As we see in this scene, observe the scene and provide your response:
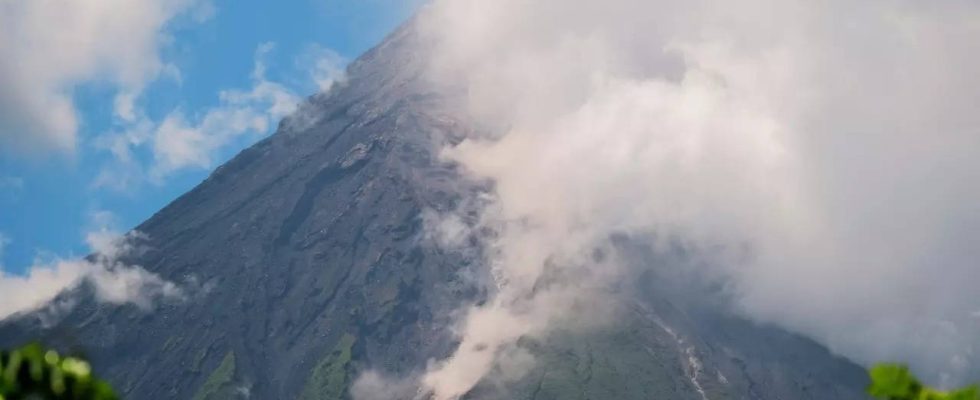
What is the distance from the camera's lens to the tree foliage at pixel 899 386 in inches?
710

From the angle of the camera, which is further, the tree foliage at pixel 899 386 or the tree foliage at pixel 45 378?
the tree foliage at pixel 899 386

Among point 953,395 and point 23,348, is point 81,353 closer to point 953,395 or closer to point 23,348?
point 23,348

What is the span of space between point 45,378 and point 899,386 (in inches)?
573

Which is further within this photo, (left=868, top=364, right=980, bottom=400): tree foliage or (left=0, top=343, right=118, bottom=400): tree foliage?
(left=868, top=364, right=980, bottom=400): tree foliage

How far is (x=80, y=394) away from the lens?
15.5m

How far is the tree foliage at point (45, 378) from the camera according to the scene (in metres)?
15.2

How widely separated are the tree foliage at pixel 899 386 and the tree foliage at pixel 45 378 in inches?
518

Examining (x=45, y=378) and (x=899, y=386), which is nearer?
(x=45, y=378)

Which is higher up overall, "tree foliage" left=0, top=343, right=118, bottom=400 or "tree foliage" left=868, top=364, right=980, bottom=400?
"tree foliage" left=868, top=364, right=980, bottom=400

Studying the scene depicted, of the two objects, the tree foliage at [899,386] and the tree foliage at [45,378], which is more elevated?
the tree foliage at [899,386]

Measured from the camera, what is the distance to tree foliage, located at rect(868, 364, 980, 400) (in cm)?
1803

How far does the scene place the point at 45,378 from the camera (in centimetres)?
1559

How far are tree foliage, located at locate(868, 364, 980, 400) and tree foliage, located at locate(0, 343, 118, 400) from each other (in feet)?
43.2

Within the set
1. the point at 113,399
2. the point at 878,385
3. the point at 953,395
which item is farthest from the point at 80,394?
the point at 953,395
